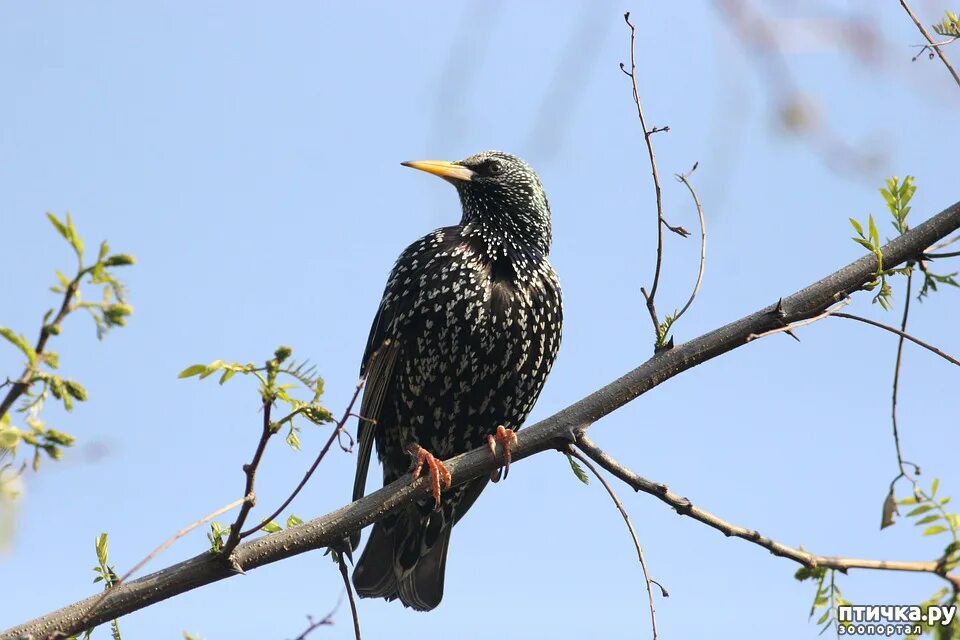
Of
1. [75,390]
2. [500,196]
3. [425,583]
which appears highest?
[500,196]

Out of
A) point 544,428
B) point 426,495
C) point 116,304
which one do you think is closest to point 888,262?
point 544,428

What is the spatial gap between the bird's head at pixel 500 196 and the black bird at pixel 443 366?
0.03 m

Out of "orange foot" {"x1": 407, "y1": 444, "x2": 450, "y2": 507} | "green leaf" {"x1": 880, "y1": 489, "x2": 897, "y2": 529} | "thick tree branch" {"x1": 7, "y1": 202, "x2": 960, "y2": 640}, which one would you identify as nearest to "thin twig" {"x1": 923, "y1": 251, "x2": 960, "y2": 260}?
"thick tree branch" {"x1": 7, "y1": 202, "x2": 960, "y2": 640}

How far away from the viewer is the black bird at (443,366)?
4281mm

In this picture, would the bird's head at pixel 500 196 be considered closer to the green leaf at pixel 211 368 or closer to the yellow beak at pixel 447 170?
the yellow beak at pixel 447 170

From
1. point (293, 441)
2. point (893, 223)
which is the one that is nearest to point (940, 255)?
point (893, 223)

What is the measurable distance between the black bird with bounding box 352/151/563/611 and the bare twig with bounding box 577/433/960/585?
1031mm

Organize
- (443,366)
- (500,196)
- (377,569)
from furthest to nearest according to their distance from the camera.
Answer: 1. (500,196)
2. (377,569)
3. (443,366)

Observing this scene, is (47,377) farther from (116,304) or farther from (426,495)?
(426,495)

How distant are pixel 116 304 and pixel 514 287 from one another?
2.85 m

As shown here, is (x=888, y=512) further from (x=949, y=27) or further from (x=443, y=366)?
(x=443, y=366)

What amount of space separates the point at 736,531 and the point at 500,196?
7.84 feet

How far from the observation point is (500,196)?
4961 mm

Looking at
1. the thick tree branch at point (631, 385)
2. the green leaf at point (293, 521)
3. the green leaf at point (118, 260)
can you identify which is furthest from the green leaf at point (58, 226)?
the green leaf at point (293, 521)
